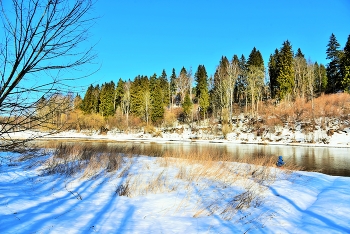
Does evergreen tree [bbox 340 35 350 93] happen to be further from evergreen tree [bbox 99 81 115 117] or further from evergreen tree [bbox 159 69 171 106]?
evergreen tree [bbox 99 81 115 117]

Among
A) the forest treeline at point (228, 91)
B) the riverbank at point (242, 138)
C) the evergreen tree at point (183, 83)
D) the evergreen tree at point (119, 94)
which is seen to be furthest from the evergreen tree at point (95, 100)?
the evergreen tree at point (183, 83)

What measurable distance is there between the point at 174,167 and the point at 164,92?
50.5 meters

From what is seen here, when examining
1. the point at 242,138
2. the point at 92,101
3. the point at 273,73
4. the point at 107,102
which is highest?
the point at 273,73

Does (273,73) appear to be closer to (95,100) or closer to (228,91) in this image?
(228,91)

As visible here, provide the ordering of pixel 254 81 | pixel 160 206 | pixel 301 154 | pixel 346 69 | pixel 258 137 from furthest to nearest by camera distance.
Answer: pixel 254 81 < pixel 346 69 < pixel 258 137 < pixel 301 154 < pixel 160 206

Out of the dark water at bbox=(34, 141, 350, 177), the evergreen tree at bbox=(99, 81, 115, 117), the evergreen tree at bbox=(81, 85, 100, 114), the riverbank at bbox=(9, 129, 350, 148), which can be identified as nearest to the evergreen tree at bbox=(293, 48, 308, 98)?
the riverbank at bbox=(9, 129, 350, 148)

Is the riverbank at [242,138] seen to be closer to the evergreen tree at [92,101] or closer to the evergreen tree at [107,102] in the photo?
the evergreen tree at [107,102]

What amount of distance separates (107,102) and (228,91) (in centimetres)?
2905

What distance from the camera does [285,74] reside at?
139 feet

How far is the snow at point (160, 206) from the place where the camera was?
3094mm

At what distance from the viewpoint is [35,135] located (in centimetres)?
246

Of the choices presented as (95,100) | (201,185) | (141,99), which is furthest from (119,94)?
(201,185)

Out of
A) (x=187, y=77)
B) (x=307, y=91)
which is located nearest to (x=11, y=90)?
(x=307, y=91)

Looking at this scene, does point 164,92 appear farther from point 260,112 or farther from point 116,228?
point 116,228
